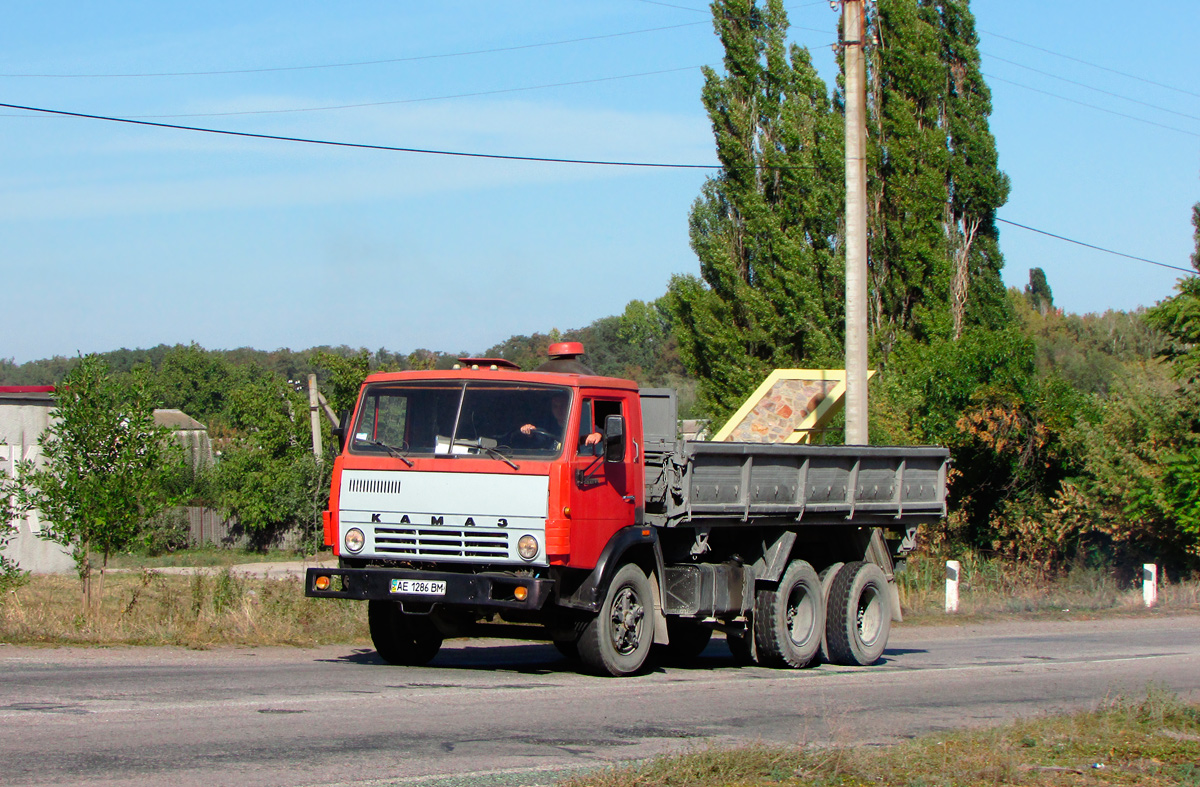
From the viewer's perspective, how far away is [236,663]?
1081cm

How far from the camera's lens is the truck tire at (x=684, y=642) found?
42.4 ft

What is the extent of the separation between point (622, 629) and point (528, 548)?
4.61 feet

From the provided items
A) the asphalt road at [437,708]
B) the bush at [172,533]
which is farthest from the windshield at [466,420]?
the bush at [172,533]

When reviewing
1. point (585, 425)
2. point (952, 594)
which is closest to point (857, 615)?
point (585, 425)

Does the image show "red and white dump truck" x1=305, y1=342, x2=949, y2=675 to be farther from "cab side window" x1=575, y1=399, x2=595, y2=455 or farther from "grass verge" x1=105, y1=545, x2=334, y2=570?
"grass verge" x1=105, y1=545, x2=334, y2=570

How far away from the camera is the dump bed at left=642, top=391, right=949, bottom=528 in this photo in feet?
36.2

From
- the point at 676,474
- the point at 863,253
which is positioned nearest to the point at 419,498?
the point at 676,474

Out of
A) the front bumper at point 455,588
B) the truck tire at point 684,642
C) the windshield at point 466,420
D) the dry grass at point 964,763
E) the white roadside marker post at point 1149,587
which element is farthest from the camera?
the white roadside marker post at point 1149,587

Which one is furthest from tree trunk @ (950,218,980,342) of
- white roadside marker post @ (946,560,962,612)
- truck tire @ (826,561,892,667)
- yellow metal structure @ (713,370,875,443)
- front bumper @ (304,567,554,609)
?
front bumper @ (304,567,554,609)

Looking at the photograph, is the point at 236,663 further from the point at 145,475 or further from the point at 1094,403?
the point at 1094,403

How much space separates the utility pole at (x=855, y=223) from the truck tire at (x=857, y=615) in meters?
3.87

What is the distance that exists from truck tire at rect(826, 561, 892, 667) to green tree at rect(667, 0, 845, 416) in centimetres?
2446

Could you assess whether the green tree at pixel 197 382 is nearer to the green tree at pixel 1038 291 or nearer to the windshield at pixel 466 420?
the green tree at pixel 1038 291

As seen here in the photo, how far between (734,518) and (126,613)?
6670mm
